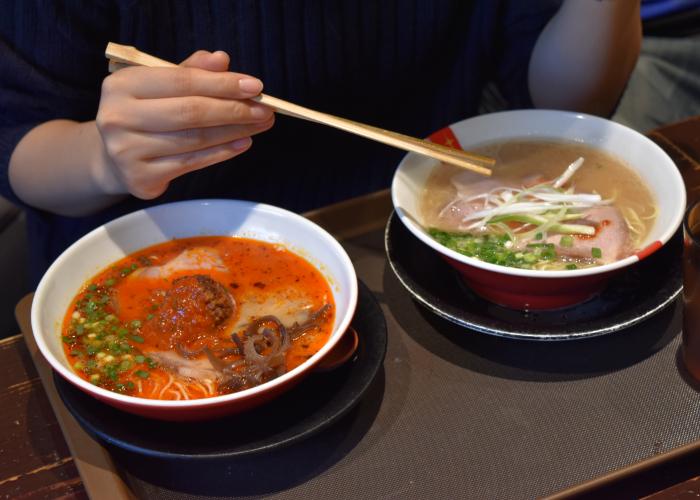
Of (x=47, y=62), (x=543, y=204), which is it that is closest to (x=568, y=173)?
(x=543, y=204)

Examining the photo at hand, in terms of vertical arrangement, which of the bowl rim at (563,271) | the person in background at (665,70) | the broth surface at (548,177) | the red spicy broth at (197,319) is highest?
the bowl rim at (563,271)

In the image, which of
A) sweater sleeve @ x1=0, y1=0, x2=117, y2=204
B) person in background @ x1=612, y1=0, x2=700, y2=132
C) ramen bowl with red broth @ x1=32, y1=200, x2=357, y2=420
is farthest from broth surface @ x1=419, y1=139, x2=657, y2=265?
person in background @ x1=612, y1=0, x2=700, y2=132

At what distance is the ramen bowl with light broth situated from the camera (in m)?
1.28

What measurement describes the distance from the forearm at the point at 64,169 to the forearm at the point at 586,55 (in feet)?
3.61

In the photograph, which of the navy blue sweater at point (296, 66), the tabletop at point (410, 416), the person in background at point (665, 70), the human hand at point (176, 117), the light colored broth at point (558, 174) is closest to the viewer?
the tabletop at point (410, 416)

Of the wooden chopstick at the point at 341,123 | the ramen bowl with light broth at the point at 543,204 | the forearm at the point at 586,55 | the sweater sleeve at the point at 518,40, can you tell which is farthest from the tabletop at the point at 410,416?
the sweater sleeve at the point at 518,40

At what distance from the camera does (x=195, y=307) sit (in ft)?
4.05

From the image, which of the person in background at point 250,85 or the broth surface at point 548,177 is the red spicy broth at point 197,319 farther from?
the broth surface at point 548,177

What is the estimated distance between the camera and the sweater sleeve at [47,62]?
4.85ft

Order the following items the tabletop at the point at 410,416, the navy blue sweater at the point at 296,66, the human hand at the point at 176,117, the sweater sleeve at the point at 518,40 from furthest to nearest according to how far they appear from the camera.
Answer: the sweater sleeve at the point at 518,40 < the navy blue sweater at the point at 296,66 < the human hand at the point at 176,117 < the tabletop at the point at 410,416

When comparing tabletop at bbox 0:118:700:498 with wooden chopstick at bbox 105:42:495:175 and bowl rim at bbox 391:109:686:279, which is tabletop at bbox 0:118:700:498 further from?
wooden chopstick at bbox 105:42:495:175

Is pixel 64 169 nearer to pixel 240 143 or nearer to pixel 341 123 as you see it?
pixel 240 143

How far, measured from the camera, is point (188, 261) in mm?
1408

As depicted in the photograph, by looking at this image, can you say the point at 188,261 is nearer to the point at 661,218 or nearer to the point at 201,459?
the point at 201,459
